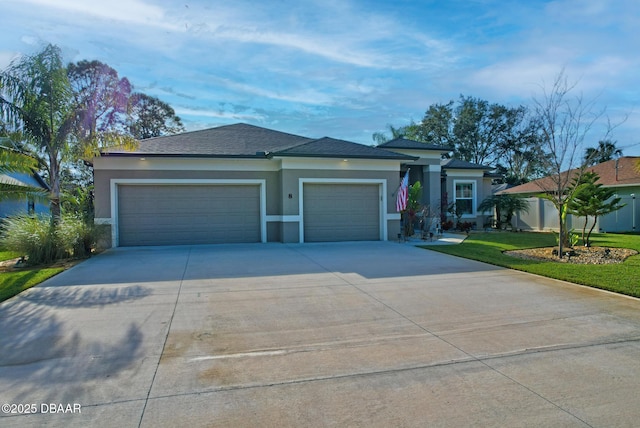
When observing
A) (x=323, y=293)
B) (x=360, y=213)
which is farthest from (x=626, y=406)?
(x=360, y=213)

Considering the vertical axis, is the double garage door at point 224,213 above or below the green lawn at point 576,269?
above

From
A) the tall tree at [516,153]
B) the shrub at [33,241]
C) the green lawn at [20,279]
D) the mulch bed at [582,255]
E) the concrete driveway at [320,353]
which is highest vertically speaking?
the tall tree at [516,153]

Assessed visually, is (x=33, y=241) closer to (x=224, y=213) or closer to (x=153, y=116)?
(x=224, y=213)

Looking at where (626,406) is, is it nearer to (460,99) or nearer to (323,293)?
(323,293)

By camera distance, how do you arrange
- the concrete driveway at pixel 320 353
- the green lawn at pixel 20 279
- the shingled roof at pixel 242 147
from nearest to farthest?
the concrete driveway at pixel 320 353 → the green lawn at pixel 20 279 → the shingled roof at pixel 242 147

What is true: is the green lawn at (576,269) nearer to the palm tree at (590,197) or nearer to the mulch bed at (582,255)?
the mulch bed at (582,255)

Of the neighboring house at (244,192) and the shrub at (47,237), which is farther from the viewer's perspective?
the neighboring house at (244,192)

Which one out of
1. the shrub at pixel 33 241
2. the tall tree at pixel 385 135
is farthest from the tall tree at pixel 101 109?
the tall tree at pixel 385 135

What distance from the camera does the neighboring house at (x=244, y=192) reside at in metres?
14.2

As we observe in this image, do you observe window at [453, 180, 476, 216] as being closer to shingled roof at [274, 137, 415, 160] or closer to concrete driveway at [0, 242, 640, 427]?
shingled roof at [274, 137, 415, 160]

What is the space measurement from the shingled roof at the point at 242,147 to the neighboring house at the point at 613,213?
971 cm

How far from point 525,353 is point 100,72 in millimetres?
17568

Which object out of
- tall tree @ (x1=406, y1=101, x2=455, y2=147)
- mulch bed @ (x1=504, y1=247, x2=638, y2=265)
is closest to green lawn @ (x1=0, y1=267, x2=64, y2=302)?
mulch bed @ (x1=504, y1=247, x2=638, y2=265)

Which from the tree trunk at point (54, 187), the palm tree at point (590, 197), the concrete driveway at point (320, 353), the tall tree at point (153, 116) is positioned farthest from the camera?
the tall tree at point (153, 116)
